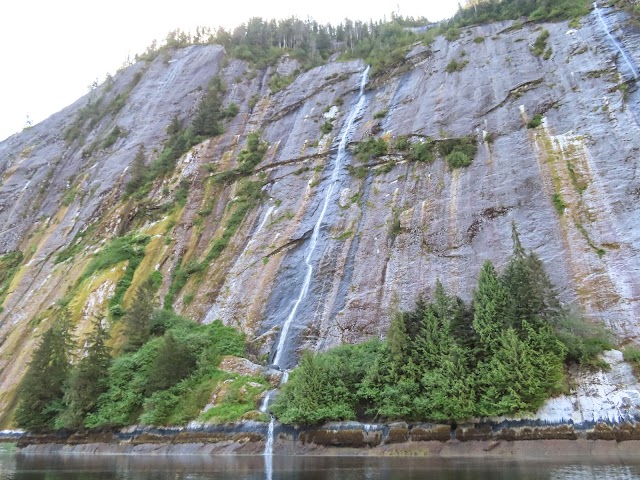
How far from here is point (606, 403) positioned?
18.6 m

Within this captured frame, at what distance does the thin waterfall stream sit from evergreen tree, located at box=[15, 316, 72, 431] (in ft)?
43.8

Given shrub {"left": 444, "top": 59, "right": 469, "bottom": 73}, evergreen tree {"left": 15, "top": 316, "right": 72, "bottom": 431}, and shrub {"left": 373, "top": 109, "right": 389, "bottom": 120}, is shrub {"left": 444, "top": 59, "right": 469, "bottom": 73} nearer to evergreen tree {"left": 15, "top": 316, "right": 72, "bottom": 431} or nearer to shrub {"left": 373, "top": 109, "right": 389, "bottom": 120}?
shrub {"left": 373, "top": 109, "right": 389, "bottom": 120}

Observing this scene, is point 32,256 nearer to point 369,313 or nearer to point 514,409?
point 369,313

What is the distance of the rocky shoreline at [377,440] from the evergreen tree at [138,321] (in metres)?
6.00

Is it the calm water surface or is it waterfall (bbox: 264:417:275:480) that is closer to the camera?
the calm water surface

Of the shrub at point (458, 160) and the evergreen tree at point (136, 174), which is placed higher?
the evergreen tree at point (136, 174)

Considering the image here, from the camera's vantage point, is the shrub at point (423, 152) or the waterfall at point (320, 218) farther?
the shrub at point (423, 152)

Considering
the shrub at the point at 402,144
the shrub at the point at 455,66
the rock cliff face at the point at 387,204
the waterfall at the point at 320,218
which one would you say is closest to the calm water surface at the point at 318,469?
the rock cliff face at the point at 387,204

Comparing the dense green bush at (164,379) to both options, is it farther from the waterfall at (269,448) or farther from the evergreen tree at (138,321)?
the waterfall at (269,448)

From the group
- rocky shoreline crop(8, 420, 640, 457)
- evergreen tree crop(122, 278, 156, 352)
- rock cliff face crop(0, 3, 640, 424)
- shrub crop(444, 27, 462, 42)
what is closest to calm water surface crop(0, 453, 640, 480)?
rocky shoreline crop(8, 420, 640, 457)

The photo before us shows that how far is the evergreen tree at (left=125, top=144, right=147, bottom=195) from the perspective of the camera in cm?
5150

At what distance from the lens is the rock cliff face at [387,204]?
1066 inches

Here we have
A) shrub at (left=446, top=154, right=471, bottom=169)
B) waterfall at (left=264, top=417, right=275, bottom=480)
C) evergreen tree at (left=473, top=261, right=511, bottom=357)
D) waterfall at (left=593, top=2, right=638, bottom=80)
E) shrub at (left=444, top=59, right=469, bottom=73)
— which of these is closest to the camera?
waterfall at (left=264, top=417, right=275, bottom=480)

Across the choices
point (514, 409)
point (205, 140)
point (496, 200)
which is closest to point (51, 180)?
point (205, 140)
